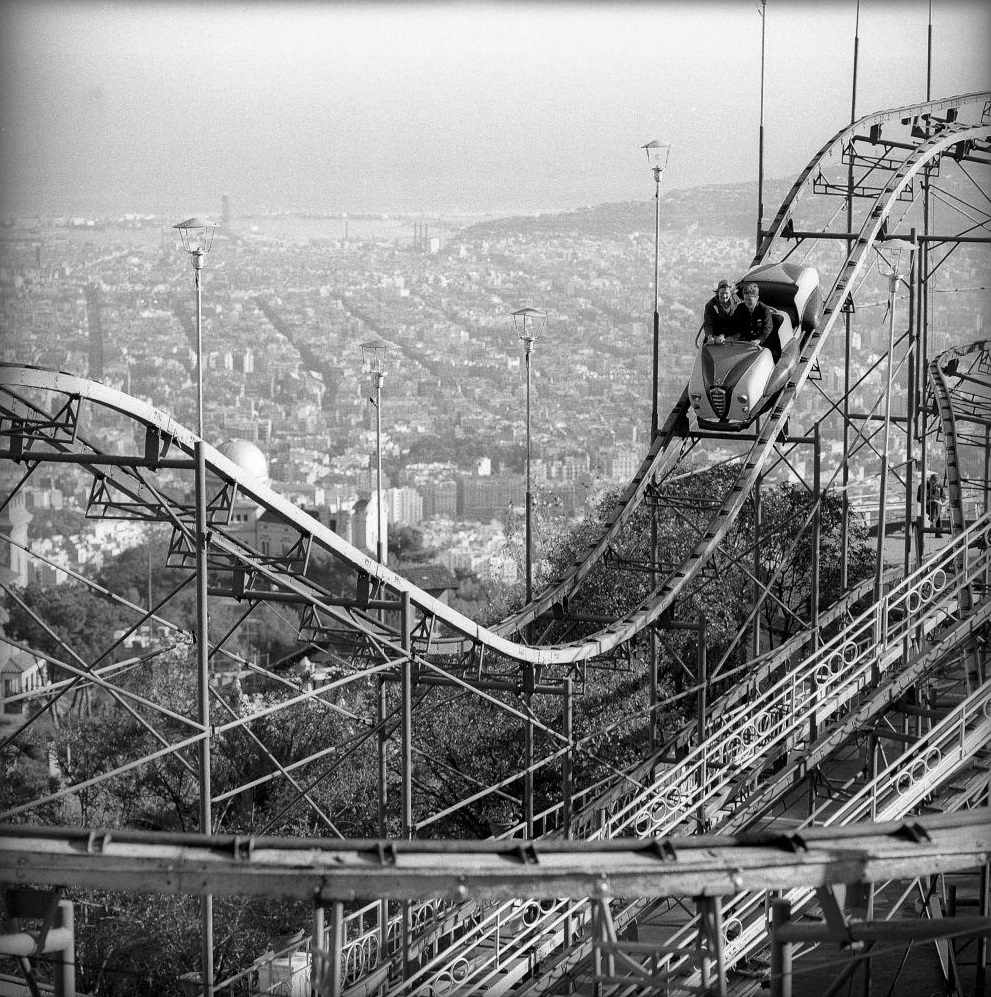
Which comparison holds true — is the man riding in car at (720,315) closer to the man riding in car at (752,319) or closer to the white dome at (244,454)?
the man riding in car at (752,319)

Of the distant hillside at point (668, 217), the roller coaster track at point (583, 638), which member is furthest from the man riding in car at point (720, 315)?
the distant hillside at point (668, 217)

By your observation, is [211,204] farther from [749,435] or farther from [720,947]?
[720,947]

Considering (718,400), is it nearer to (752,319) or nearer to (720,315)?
(720,315)

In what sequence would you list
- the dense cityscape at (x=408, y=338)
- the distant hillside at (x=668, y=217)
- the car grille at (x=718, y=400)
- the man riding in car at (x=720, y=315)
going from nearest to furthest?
the car grille at (x=718, y=400) < the man riding in car at (x=720, y=315) < the dense cityscape at (x=408, y=338) < the distant hillside at (x=668, y=217)

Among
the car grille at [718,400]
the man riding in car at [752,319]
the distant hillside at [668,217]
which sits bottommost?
the car grille at [718,400]

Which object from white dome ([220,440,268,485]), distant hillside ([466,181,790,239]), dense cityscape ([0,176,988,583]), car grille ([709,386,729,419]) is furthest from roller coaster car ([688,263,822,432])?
distant hillside ([466,181,790,239])

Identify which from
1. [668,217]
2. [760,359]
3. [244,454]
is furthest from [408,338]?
[760,359]

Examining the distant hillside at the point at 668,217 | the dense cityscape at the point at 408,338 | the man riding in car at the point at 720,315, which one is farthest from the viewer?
the distant hillside at the point at 668,217
